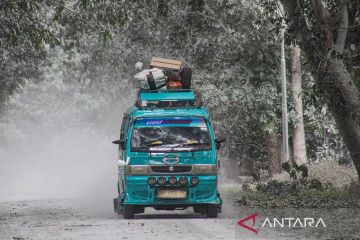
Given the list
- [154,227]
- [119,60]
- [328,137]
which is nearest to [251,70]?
[328,137]

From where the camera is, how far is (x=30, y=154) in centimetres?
9975

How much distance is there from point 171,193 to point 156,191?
32cm

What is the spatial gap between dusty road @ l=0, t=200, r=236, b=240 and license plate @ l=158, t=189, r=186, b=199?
0.49m

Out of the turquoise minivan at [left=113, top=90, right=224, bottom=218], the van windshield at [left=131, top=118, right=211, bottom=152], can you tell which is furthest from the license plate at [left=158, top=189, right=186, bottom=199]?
the van windshield at [left=131, top=118, right=211, bottom=152]

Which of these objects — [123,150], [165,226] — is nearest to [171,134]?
[123,150]

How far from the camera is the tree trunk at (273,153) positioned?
1559 inches

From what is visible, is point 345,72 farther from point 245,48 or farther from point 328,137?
point 328,137

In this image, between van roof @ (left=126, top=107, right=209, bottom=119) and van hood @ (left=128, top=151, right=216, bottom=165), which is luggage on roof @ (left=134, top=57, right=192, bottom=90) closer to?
van roof @ (left=126, top=107, right=209, bottom=119)

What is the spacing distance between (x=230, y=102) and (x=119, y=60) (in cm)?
860

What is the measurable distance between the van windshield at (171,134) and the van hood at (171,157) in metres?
0.14

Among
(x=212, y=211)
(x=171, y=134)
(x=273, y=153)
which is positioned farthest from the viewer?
(x=273, y=153)

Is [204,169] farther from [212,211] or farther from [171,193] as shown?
[212,211]

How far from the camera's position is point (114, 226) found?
1769cm

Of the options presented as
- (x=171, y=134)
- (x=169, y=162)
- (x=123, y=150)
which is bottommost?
(x=169, y=162)
